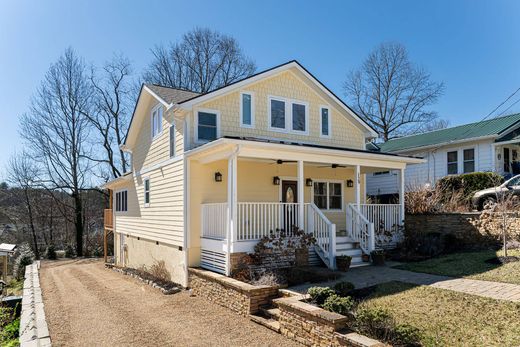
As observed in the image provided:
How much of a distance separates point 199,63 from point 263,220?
1047 inches

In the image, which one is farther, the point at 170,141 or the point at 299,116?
the point at 299,116

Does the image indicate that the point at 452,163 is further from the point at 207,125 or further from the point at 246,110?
the point at 207,125

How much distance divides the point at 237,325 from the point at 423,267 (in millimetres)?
5497

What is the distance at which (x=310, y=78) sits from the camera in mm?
13688

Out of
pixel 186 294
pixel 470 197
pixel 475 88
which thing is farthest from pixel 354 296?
pixel 475 88

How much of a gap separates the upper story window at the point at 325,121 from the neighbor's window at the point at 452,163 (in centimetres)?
1001

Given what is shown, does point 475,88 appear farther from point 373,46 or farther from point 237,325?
point 237,325

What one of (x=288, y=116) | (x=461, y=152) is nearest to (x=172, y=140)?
(x=288, y=116)

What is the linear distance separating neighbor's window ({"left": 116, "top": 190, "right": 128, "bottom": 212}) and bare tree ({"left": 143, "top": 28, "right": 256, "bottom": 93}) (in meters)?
15.0

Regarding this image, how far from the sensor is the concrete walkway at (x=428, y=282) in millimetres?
7141

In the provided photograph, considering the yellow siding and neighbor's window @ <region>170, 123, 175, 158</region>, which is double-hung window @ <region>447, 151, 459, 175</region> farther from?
neighbor's window @ <region>170, 123, 175, 158</region>

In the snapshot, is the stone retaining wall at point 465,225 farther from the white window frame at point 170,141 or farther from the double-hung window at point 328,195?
the white window frame at point 170,141

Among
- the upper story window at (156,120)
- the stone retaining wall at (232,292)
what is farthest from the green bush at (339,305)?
the upper story window at (156,120)

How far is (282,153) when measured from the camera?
410 inches
